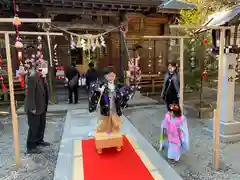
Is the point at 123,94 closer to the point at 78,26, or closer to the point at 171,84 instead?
the point at 171,84

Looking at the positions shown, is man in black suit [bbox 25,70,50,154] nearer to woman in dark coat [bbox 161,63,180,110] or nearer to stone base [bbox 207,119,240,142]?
woman in dark coat [bbox 161,63,180,110]

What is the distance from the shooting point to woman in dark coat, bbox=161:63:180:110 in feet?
18.6

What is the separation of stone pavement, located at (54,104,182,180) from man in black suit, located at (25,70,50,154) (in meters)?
0.61

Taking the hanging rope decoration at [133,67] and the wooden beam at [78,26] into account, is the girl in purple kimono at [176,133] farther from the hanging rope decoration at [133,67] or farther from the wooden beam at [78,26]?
the wooden beam at [78,26]

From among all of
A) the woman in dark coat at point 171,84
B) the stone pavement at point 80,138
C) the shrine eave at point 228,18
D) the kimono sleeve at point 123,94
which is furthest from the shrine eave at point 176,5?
the kimono sleeve at point 123,94

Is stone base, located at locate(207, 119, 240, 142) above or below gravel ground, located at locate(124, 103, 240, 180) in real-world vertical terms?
above

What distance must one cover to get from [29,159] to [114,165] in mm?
1759

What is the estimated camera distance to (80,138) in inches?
190

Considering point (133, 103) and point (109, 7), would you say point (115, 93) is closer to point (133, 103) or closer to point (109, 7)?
point (133, 103)

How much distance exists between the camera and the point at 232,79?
4.59 meters

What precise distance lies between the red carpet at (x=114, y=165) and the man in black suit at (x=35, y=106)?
106 cm

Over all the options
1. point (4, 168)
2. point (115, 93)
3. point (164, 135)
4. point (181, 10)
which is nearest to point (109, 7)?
point (181, 10)

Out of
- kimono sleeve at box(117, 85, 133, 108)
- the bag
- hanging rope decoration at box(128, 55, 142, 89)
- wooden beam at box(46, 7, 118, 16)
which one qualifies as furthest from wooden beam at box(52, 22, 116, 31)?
kimono sleeve at box(117, 85, 133, 108)

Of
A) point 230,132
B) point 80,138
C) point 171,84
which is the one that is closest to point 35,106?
point 80,138
